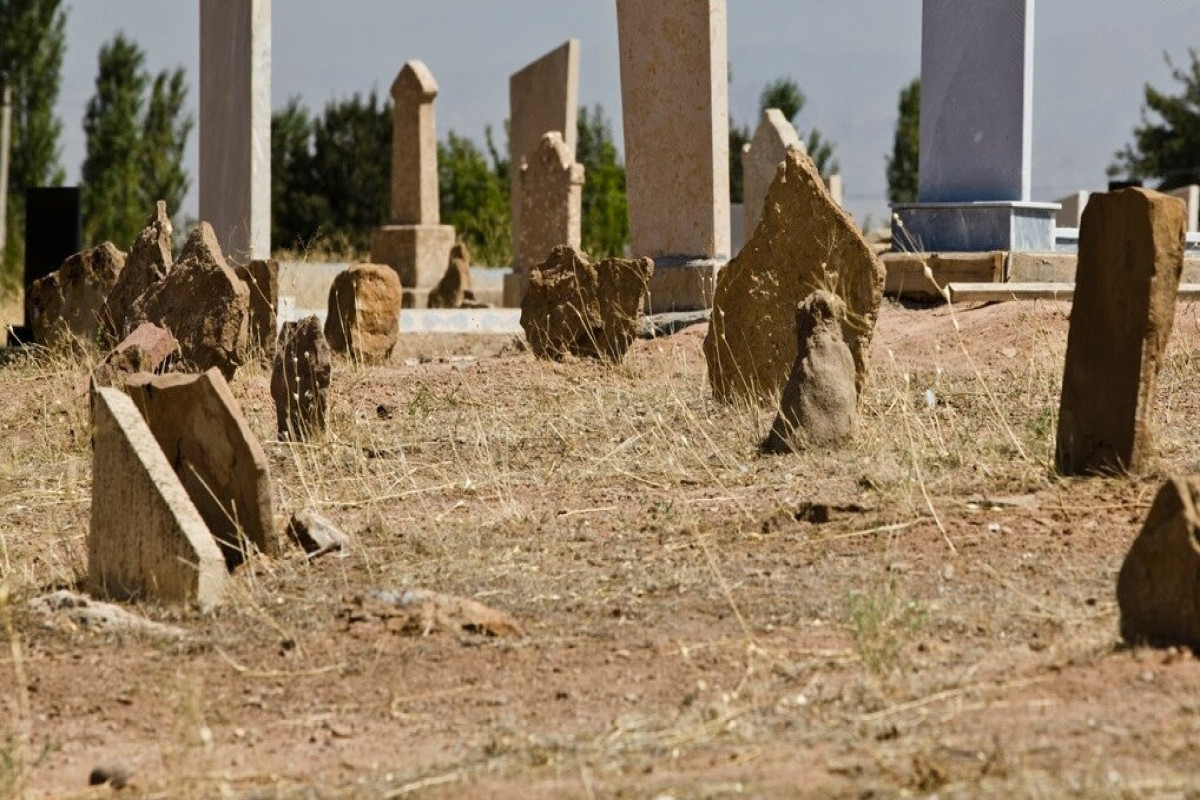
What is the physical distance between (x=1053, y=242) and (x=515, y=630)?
322 inches

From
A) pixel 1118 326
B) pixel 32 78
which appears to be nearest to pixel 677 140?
pixel 1118 326

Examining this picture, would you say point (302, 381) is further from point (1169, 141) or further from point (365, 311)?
point (1169, 141)

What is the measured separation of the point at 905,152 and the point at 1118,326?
3303 centimetres

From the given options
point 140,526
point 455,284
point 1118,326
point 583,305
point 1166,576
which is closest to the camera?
point 1166,576

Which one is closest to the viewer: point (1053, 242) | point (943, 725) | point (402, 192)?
point (943, 725)

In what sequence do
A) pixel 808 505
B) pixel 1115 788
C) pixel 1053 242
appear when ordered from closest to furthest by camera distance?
1. pixel 1115 788
2. pixel 808 505
3. pixel 1053 242

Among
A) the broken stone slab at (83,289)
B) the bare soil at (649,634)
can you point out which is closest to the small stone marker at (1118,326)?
the bare soil at (649,634)

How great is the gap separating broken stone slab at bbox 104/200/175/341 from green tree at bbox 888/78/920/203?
1139 inches

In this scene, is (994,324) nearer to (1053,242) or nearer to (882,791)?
(1053,242)

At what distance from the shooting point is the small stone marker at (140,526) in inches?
185

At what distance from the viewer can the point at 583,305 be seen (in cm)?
971

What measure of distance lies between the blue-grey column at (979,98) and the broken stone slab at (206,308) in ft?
16.9

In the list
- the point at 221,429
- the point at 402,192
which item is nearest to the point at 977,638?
the point at 221,429

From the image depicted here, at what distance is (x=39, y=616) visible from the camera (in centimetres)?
465
